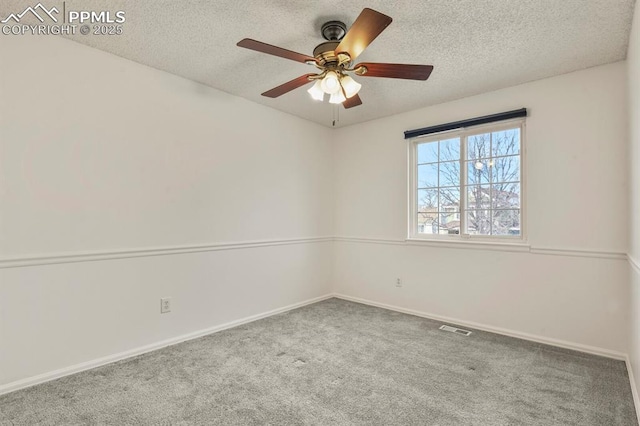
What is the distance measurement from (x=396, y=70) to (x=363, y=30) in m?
0.45

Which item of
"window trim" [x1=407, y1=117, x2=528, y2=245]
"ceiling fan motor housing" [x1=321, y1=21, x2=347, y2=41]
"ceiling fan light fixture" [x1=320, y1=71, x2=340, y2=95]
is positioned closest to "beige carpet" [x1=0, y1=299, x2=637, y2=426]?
"window trim" [x1=407, y1=117, x2=528, y2=245]

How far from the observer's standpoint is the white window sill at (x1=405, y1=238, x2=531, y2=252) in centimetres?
306

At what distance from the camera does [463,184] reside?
11.5 feet

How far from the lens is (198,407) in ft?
6.26

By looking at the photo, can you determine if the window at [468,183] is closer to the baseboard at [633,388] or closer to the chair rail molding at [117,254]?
the baseboard at [633,388]

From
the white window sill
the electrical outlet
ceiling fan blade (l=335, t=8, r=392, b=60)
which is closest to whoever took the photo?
ceiling fan blade (l=335, t=8, r=392, b=60)

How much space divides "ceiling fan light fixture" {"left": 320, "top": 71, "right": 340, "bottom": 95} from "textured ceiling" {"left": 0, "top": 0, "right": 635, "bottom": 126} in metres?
0.38

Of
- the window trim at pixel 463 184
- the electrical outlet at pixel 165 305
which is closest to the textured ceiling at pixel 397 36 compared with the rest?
the window trim at pixel 463 184

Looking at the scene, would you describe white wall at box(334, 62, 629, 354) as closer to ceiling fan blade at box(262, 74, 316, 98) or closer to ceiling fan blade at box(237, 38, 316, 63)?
ceiling fan blade at box(262, 74, 316, 98)

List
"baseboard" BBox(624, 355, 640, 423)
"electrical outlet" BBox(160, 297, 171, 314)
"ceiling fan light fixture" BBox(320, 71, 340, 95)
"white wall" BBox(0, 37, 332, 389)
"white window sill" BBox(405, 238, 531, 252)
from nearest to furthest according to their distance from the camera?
"baseboard" BBox(624, 355, 640, 423) → "ceiling fan light fixture" BBox(320, 71, 340, 95) → "white wall" BBox(0, 37, 332, 389) → "electrical outlet" BBox(160, 297, 171, 314) → "white window sill" BBox(405, 238, 531, 252)

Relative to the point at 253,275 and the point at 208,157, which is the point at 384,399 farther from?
the point at 208,157

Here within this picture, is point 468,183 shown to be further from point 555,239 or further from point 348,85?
point 348,85

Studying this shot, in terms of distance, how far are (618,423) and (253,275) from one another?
302 cm

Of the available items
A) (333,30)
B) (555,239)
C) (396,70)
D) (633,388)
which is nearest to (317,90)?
(333,30)
